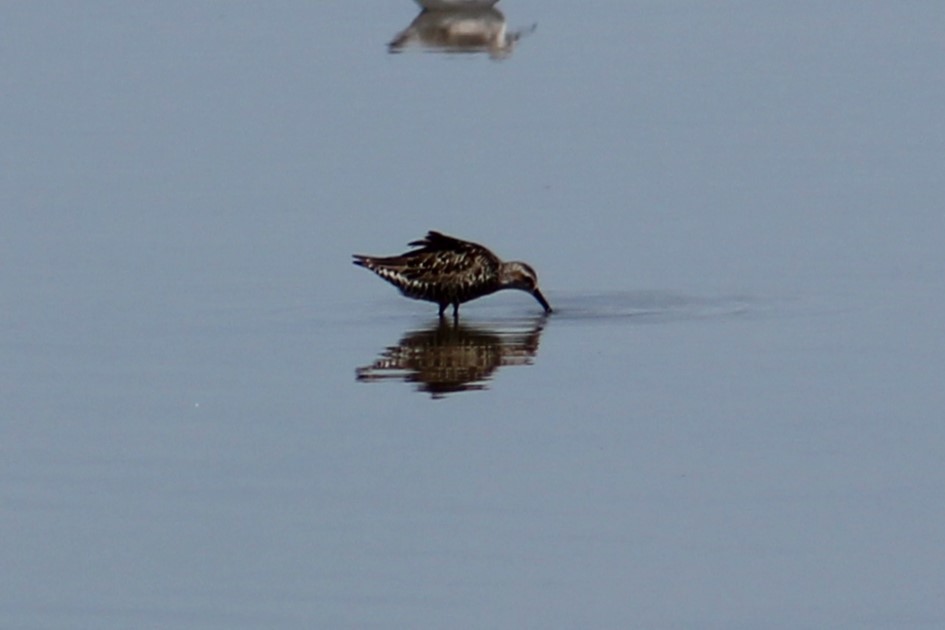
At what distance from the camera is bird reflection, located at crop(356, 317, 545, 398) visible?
11125mm

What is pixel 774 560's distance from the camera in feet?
26.7

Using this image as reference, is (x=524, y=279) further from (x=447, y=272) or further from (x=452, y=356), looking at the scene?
(x=452, y=356)

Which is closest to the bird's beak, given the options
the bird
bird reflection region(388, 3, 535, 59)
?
the bird

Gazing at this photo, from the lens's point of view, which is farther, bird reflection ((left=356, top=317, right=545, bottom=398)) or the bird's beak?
the bird's beak

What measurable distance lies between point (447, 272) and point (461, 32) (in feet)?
41.8

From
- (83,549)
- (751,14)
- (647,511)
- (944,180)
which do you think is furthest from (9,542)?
(751,14)

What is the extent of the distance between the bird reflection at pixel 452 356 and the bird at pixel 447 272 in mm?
172

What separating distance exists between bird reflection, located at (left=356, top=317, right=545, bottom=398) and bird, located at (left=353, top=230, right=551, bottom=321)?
0.56 ft

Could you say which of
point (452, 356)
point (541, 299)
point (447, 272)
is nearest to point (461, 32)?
point (447, 272)

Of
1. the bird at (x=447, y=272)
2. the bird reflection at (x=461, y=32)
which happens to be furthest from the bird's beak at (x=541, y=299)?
the bird reflection at (x=461, y=32)

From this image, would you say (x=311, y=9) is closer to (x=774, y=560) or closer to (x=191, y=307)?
(x=191, y=307)

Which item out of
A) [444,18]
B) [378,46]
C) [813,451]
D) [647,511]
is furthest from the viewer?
[444,18]

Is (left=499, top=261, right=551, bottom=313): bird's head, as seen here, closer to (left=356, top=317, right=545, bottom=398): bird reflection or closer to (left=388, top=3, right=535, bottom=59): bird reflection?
(left=356, top=317, right=545, bottom=398): bird reflection

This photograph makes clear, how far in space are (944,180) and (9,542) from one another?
8.51 m
